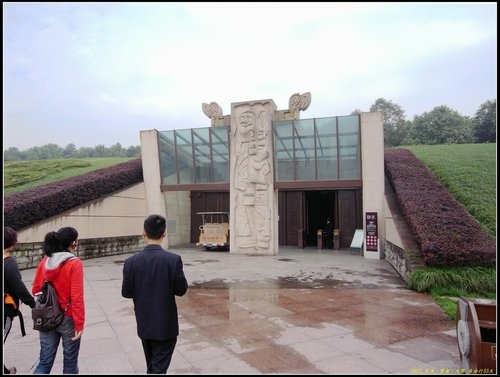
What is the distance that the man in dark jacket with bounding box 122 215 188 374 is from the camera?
2.91m

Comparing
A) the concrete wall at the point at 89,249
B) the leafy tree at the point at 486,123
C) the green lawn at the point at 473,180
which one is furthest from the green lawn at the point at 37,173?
the leafy tree at the point at 486,123

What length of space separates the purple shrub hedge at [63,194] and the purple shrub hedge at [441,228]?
10.6 metres

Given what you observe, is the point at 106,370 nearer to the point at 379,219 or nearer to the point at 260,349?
the point at 260,349

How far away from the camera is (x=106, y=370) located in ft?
12.6

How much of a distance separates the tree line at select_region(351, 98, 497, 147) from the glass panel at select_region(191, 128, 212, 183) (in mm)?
20814

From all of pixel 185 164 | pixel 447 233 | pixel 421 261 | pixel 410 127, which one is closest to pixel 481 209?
pixel 447 233

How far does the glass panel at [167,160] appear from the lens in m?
→ 16.0

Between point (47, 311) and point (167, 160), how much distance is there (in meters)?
13.3

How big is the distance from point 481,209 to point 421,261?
10.6ft

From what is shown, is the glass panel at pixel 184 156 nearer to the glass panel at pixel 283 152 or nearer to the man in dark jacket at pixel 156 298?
the glass panel at pixel 283 152

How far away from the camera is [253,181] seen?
1415 cm

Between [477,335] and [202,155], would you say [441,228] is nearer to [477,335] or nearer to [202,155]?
[477,335]

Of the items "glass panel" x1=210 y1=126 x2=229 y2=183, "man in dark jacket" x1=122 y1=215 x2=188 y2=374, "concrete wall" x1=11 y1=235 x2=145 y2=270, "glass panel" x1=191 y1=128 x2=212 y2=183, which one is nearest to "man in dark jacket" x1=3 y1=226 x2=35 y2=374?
"man in dark jacket" x1=122 y1=215 x2=188 y2=374

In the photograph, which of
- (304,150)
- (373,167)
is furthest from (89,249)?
(373,167)
